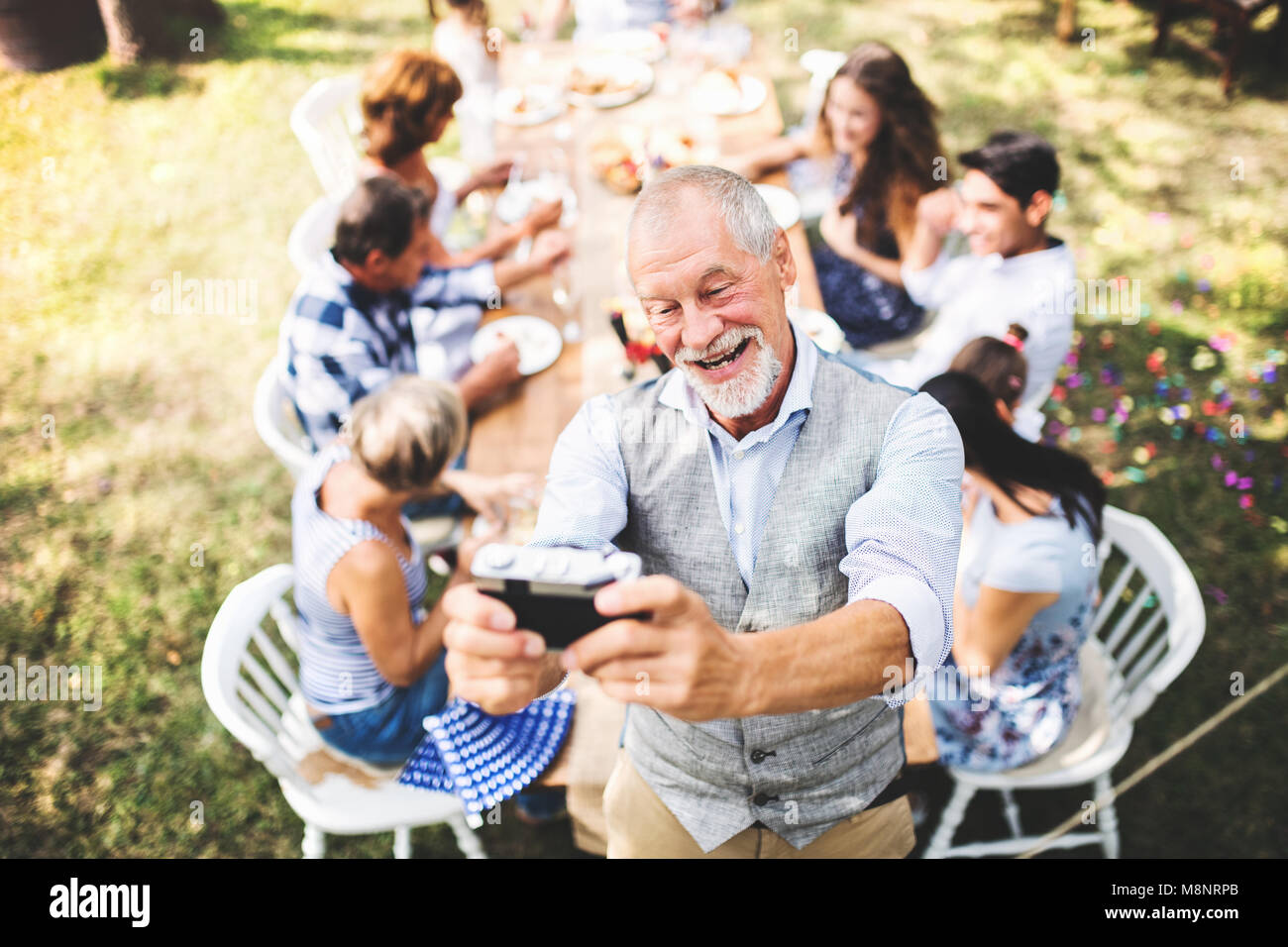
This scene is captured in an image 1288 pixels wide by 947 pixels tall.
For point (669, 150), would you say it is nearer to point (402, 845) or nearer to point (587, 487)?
point (587, 487)

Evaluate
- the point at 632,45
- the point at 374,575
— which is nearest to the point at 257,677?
the point at 374,575

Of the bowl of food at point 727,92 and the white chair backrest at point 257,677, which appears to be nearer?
the white chair backrest at point 257,677

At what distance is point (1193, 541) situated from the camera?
379 centimetres

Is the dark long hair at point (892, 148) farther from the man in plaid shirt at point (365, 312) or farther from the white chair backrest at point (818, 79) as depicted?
the man in plaid shirt at point (365, 312)

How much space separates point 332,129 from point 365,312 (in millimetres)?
2162

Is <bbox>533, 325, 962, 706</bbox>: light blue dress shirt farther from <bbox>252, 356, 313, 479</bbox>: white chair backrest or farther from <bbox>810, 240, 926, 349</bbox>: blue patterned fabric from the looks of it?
<bbox>810, 240, 926, 349</bbox>: blue patterned fabric

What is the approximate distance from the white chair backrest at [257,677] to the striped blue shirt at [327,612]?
4.4 inches

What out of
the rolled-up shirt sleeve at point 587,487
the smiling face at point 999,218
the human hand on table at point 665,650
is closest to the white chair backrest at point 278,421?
the rolled-up shirt sleeve at point 587,487

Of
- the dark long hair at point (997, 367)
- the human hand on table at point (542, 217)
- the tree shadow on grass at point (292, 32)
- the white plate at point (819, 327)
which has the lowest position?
the white plate at point (819, 327)

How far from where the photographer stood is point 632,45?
4.69m

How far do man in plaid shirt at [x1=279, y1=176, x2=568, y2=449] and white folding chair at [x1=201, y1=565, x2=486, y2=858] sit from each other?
2.53 feet

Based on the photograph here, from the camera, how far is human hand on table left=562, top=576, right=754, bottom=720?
112cm

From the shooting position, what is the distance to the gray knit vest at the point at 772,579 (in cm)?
166
